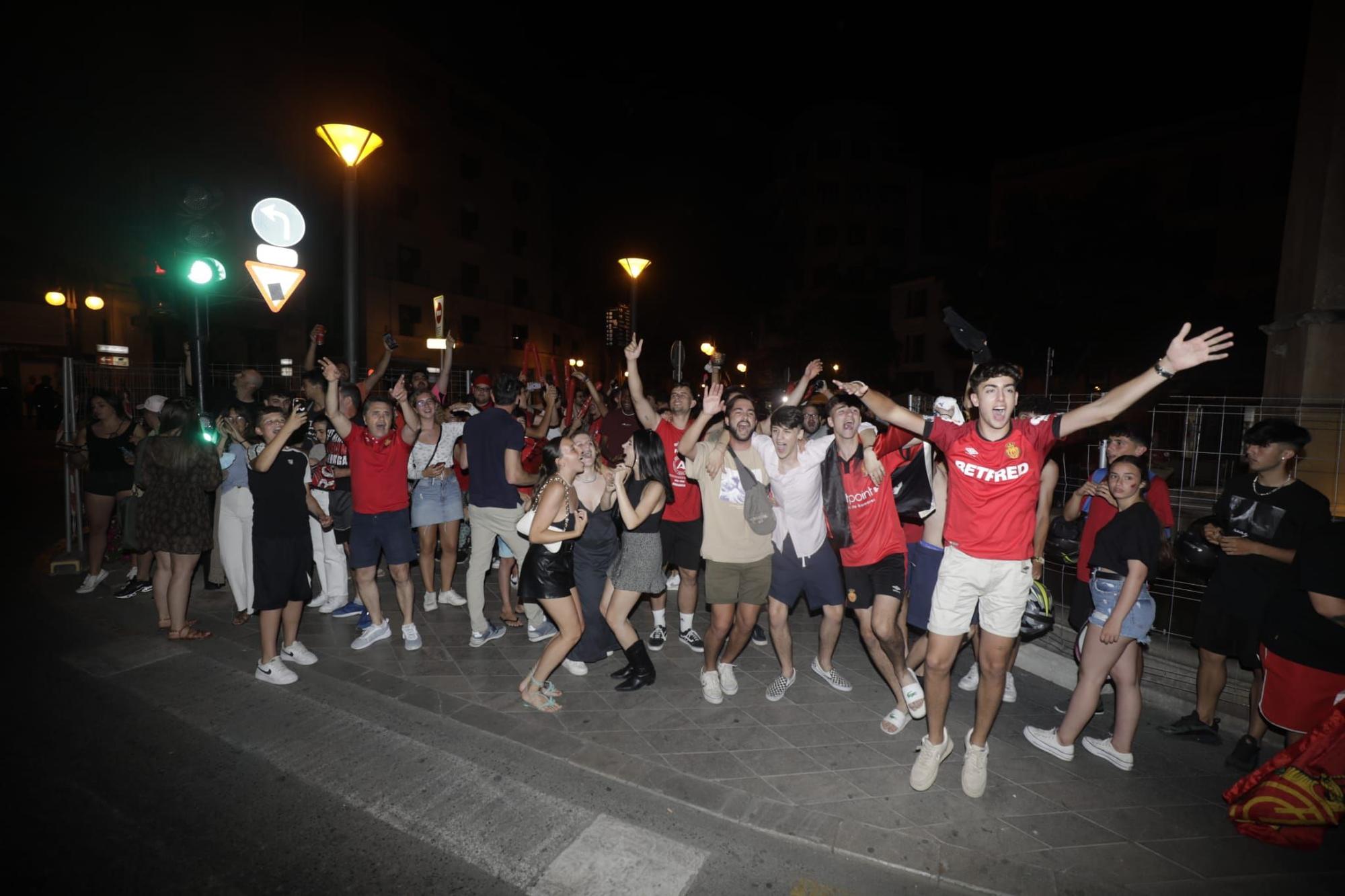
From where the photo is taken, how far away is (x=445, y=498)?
6.41 meters

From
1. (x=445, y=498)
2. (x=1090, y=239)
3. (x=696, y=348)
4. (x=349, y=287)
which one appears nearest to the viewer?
(x=445, y=498)

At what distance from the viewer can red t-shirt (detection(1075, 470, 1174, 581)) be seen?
451 centimetres

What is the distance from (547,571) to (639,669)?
1184mm

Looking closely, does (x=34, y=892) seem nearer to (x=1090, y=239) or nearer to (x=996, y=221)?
(x=1090, y=239)

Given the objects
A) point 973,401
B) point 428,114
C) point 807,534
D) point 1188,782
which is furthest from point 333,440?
point 428,114

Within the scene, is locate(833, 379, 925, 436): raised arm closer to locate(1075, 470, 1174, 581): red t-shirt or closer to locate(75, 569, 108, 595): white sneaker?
locate(1075, 470, 1174, 581): red t-shirt

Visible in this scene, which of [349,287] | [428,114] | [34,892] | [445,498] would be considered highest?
[428,114]

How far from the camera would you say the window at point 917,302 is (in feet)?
116

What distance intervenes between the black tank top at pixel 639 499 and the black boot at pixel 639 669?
2.95 feet

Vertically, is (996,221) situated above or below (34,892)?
above

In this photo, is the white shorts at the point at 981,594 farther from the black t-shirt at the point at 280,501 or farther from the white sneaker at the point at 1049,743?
the black t-shirt at the point at 280,501

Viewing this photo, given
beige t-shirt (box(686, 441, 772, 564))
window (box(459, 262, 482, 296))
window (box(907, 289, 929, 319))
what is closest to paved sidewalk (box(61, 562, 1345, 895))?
beige t-shirt (box(686, 441, 772, 564))

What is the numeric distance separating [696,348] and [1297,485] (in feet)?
113

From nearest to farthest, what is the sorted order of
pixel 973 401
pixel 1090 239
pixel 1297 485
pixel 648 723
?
1. pixel 973 401
2. pixel 1297 485
3. pixel 648 723
4. pixel 1090 239
